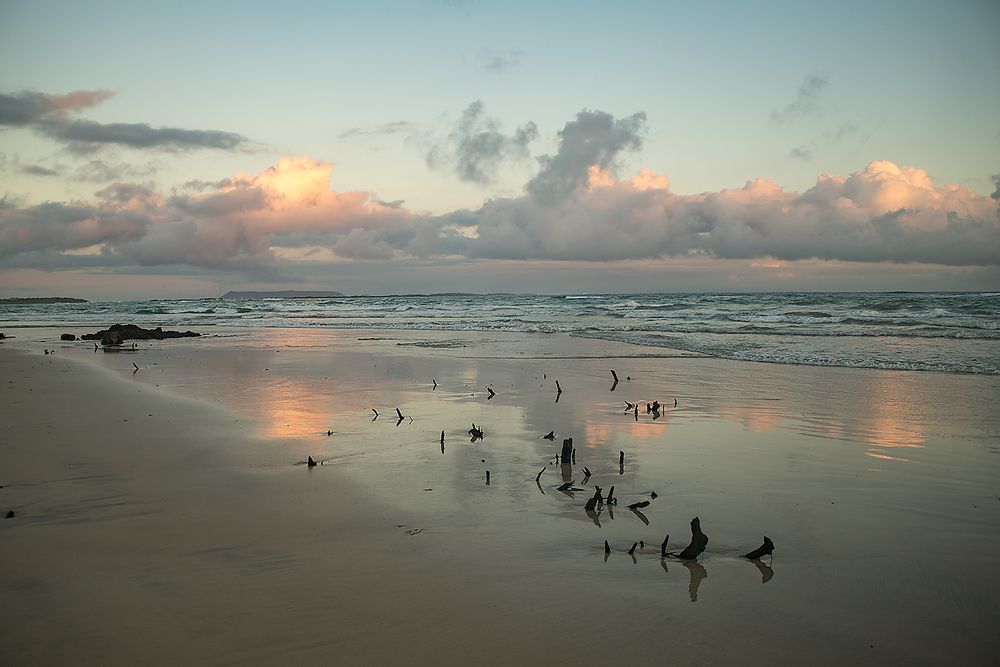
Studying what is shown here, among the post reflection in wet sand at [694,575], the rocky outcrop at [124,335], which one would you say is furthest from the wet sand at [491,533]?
the rocky outcrop at [124,335]

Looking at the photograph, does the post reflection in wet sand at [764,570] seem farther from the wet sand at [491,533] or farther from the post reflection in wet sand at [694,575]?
the post reflection in wet sand at [694,575]

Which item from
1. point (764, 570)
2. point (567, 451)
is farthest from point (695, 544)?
point (567, 451)

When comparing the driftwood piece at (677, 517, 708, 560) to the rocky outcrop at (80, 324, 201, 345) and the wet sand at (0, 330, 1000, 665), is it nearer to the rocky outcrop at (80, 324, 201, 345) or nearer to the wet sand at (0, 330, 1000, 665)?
the wet sand at (0, 330, 1000, 665)

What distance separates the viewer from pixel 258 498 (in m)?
5.44

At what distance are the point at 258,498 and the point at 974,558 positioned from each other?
5.02 metres

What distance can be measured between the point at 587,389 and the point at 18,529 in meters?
8.61

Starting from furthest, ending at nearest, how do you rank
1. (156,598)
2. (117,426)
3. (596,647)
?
1. (117,426)
2. (156,598)
3. (596,647)

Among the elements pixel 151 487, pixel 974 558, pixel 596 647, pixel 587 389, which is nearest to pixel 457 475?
pixel 151 487

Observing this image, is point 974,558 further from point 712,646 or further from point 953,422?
point 953,422

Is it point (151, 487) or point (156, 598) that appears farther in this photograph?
point (151, 487)

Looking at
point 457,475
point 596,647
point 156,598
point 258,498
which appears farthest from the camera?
point 457,475

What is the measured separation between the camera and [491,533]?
15.2ft

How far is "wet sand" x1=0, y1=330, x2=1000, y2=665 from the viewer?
3289 millimetres

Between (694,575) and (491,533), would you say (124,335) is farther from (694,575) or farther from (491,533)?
(694,575)
